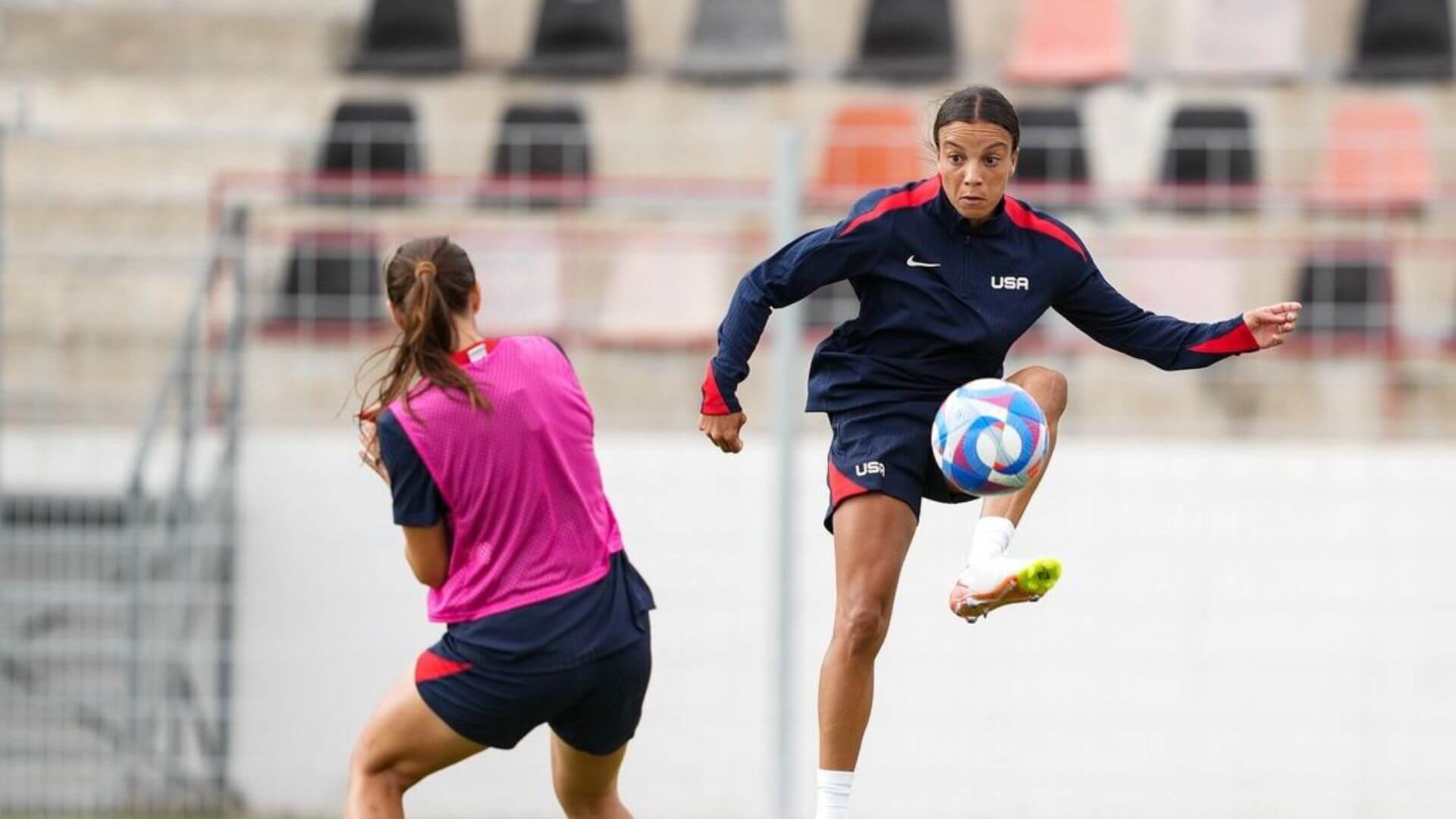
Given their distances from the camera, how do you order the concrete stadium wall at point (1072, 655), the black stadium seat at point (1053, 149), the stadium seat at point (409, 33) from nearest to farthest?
the concrete stadium wall at point (1072, 655)
the black stadium seat at point (1053, 149)
the stadium seat at point (409, 33)

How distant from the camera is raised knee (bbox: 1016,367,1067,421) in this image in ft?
18.2

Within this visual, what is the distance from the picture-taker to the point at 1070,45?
1334cm

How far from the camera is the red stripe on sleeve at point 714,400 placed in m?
5.45

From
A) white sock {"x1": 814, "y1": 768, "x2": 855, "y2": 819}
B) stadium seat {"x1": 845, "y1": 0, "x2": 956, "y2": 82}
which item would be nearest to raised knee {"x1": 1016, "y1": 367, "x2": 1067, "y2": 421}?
white sock {"x1": 814, "y1": 768, "x2": 855, "y2": 819}

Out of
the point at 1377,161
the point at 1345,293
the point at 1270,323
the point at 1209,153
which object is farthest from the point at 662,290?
the point at 1270,323

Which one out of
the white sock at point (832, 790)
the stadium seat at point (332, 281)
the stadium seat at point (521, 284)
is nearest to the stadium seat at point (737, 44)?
the stadium seat at point (521, 284)

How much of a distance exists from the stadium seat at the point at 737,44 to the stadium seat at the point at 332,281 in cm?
401

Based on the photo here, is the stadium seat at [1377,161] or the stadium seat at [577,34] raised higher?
the stadium seat at [577,34]

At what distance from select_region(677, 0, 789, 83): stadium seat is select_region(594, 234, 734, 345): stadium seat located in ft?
11.3

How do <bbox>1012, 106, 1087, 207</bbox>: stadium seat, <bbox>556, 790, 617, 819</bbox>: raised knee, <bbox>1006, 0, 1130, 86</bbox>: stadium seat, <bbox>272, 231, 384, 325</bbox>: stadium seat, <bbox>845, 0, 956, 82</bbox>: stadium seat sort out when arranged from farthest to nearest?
<bbox>845, 0, 956, 82</bbox>: stadium seat
<bbox>1006, 0, 1130, 86</bbox>: stadium seat
<bbox>1012, 106, 1087, 207</bbox>: stadium seat
<bbox>272, 231, 384, 325</bbox>: stadium seat
<bbox>556, 790, 617, 819</bbox>: raised knee

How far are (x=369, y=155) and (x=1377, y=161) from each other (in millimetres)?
5152

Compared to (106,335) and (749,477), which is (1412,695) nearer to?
(749,477)

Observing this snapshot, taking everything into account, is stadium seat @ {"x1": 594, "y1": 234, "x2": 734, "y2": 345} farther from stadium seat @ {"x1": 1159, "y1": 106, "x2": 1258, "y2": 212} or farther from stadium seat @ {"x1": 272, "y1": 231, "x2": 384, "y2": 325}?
stadium seat @ {"x1": 1159, "y1": 106, "x2": 1258, "y2": 212}

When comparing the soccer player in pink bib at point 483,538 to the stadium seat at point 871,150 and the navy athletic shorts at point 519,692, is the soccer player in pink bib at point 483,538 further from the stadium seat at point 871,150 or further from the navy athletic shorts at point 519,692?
the stadium seat at point 871,150
